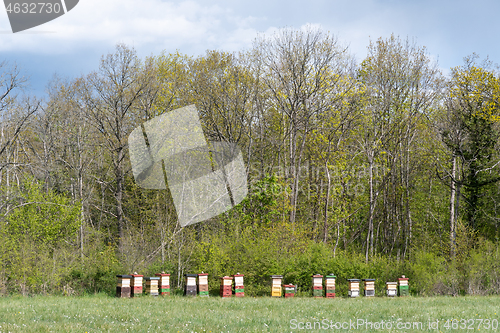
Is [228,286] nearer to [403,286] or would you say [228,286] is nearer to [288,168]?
[403,286]

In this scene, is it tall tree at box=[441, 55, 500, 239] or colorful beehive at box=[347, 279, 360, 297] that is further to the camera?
tall tree at box=[441, 55, 500, 239]

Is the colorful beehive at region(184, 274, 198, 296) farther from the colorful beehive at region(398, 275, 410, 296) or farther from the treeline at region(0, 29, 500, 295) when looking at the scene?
the colorful beehive at region(398, 275, 410, 296)

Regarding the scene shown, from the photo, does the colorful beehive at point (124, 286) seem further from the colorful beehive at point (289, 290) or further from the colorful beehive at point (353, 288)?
the colorful beehive at point (353, 288)

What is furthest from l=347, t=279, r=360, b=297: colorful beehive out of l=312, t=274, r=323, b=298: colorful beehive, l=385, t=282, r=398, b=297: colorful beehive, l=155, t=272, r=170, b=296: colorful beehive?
l=155, t=272, r=170, b=296: colorful beehive

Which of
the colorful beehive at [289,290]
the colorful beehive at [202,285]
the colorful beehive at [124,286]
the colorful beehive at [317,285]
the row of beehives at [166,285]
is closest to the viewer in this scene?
the colorful beehive at [124,286]

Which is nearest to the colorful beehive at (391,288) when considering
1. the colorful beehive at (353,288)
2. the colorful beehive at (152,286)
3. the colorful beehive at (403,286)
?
the colorful beehive at (403,286)

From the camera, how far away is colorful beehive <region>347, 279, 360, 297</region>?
12.8 m

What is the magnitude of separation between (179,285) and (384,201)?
13.0 metres

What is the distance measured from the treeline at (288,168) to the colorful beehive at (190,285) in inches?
59.2

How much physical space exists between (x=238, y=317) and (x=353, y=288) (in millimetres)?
5828

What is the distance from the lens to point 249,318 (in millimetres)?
8000

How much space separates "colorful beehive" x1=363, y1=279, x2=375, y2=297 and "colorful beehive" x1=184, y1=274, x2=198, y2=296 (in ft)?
17.2

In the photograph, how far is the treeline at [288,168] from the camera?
562 inches

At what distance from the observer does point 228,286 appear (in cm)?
1245
